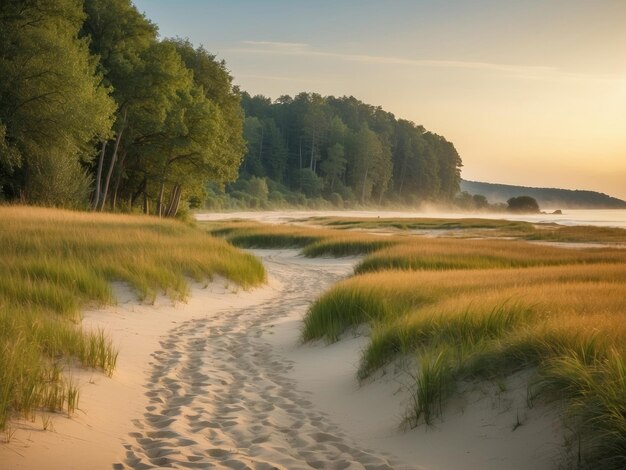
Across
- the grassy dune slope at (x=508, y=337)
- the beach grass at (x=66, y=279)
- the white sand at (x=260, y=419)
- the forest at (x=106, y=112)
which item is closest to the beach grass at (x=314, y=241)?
the forest at (x=106, y=112)

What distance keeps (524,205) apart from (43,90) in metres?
125

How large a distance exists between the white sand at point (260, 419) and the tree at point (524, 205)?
436ft

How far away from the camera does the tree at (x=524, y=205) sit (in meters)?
134

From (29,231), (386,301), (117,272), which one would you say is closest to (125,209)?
(29,231)

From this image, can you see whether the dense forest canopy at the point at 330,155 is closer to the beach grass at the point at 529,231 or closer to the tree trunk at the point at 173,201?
the beach grass at the point at 529,231

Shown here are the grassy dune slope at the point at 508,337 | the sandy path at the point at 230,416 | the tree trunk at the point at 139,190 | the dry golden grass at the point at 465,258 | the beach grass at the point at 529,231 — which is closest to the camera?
the grassy dune slope at the point at 508,337

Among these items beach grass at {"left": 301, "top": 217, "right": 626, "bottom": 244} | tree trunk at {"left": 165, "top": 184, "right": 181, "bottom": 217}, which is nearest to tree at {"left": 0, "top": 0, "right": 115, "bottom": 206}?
tree trunk at {"left": 165, "top": 184, "right": 181, "bottom": 217}

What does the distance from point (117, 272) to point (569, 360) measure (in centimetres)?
1053

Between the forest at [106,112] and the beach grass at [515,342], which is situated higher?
the forest at [106,112]

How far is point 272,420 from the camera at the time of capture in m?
5.96

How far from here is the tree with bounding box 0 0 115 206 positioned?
91.2 ft

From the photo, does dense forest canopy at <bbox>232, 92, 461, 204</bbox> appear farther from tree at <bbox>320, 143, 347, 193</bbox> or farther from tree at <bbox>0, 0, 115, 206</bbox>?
tree at <bbox>0, 0, 115, 206</bbox>

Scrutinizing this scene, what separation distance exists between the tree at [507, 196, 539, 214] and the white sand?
133 meters

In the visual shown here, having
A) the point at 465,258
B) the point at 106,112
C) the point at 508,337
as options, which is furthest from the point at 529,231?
the point at 508,337
